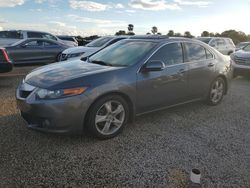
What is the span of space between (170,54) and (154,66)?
2.35ft

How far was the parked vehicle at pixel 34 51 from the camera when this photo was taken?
1044 centimetres

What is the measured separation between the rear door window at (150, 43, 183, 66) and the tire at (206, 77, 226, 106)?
129 centimetres

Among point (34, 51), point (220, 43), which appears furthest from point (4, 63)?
point (220, 43)

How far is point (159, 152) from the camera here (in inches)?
144

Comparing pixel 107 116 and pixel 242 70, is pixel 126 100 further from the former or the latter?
pixel 242 70

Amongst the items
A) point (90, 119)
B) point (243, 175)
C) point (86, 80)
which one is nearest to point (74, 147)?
point (90, 119)

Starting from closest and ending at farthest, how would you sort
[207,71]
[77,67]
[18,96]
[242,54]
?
[18,96] → [77,67] → [207,71] → [242,54]

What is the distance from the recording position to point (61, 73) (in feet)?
13.1

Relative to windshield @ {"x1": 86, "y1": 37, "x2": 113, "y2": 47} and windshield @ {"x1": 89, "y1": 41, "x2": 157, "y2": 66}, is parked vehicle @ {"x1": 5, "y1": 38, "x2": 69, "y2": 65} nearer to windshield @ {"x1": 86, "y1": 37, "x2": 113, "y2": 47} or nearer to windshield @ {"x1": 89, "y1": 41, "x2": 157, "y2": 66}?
windshield @ {"x1": 86, "y1": 37, "x2": 113, "y2": 47}

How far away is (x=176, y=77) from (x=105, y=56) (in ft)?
4.46

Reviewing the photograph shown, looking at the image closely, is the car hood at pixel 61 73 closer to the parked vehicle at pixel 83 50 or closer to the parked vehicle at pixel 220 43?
the parked vehicle at pixel 83 50

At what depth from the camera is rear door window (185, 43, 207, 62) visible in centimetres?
515

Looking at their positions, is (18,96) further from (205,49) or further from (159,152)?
(205,49)

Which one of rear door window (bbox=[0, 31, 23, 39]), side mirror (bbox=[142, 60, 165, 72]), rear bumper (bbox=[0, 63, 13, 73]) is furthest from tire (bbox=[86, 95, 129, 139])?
rear door window (bbox=[0, 31, 23, 39])
